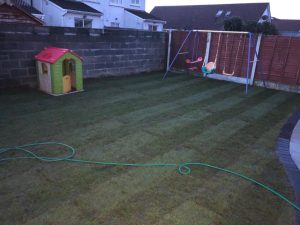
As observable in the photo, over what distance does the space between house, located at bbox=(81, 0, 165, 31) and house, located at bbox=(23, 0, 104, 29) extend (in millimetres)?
2480

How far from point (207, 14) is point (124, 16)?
42.6 ft

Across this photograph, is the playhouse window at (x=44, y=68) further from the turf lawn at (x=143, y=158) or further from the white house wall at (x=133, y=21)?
the white house wall at (x=133, y=21)

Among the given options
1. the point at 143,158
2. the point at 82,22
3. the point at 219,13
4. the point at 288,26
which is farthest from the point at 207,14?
the point at 143,158

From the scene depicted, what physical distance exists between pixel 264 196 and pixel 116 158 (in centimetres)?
199

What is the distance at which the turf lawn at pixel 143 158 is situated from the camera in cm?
258

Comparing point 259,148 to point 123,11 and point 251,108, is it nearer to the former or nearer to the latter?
point 251,108

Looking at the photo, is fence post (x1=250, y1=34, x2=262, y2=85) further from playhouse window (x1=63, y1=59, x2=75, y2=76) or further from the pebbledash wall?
playhouse window (x1=63, y1=59, x2=75, y2=76)

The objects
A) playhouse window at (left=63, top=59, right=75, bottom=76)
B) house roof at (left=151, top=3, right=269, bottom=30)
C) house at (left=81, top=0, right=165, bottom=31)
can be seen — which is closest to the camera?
playhouse window at (left=63, top=59, right=75, bottom=76)

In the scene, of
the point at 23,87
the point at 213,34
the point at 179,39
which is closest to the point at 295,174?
the point at 23,87

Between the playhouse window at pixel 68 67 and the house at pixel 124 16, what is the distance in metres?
13.1

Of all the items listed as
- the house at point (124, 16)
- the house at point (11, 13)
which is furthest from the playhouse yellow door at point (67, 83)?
the house at point (124, 16)

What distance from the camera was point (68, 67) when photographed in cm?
682

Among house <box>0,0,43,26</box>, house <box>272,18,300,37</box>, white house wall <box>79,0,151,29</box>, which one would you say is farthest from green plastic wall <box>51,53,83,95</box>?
house <box>272,18,300,37</box>

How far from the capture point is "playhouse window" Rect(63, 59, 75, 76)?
6801mm
